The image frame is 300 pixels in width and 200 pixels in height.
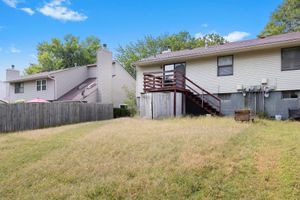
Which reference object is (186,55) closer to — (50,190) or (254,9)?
(254,9)

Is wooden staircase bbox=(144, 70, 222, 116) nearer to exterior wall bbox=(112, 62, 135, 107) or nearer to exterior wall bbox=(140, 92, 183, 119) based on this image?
exterior wall bbox=(140, 92, 183, 119)

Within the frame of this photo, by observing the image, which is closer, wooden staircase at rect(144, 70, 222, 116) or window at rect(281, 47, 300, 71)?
window at rect(281, 47, 300, 71)

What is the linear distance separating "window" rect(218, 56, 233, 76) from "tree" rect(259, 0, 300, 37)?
38.7 ft

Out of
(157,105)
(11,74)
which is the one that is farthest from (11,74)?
(157,105)

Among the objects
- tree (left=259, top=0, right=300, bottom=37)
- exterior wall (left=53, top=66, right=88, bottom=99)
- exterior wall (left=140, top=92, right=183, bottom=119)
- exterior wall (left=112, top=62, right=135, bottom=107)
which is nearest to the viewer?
exterior wall (left=140, top=92, right=183, bottom=119)

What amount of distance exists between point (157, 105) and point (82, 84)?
40.5 feet

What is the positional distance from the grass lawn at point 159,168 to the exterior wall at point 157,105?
5.95 meters

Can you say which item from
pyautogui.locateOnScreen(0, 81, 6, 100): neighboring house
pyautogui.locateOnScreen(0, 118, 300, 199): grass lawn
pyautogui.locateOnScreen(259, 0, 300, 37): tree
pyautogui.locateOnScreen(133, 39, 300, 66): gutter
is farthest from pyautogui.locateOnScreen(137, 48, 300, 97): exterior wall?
pyautogui.locateOnScreen(0, 81, 6, 100): neighboring house

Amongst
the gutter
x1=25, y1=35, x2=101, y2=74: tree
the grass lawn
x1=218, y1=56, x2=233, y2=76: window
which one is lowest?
the grass lawn

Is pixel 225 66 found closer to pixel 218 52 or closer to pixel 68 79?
pixel 218 52

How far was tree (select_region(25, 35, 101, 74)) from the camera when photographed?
3884 centimetres

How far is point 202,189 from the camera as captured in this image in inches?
190

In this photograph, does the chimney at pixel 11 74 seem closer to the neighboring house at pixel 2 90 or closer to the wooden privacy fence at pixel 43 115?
the neighboring house at pixel 2 90

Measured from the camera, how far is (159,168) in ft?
18.5
